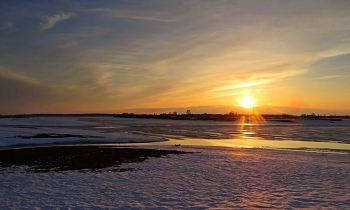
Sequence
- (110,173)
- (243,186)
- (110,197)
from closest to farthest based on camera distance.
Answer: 1. (110,197)
2. (243,186)
3. (110,173)

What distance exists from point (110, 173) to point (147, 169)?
2.16 m

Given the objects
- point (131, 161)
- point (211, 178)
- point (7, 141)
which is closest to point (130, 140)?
point (7, 141)

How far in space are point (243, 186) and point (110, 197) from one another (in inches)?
219

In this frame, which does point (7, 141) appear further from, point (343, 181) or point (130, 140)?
point (343, 181)

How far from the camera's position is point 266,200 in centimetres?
995

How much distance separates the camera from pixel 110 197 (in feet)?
33.6

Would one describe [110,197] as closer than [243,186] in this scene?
Yes

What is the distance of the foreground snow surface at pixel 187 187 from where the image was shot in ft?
31.2

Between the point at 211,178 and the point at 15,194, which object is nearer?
the point at 15,194

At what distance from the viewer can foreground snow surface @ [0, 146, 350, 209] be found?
31.2ft

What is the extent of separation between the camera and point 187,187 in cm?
1170

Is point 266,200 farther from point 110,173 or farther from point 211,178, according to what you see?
point 110,173

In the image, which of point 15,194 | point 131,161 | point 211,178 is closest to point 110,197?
point 15,194

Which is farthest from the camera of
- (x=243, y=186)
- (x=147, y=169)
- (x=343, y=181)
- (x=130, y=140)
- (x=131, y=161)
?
(x=130, y=140)
